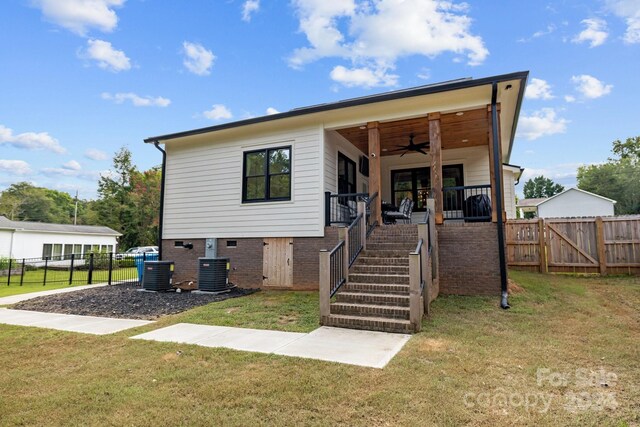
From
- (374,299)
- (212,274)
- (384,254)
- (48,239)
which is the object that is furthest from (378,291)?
(48,239)

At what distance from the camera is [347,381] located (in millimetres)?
3152

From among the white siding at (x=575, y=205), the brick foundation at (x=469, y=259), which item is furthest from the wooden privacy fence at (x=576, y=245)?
the white siding at (x=575, y=205)

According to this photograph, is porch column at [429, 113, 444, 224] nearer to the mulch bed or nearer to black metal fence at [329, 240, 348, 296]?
black metal fence at [329, 240, 348, 296]

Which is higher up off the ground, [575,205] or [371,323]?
[575,205]

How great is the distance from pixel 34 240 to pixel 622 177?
57.9 m

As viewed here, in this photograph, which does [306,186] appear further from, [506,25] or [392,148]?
[506,25]

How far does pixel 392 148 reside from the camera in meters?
11.1

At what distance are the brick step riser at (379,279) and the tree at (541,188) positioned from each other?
8169 centimetres

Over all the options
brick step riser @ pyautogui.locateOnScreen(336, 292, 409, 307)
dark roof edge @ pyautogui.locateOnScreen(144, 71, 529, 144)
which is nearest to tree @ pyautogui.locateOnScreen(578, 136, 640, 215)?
dark roof edge @ pyautogui.locateOnScreen(144, 71, 529, 144)

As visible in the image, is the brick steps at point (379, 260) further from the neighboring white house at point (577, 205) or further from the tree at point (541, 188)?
the tree at point (541, 188)

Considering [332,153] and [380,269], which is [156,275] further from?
[380,269]

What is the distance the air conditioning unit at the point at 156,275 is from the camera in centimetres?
953

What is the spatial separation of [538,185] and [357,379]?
288 ft

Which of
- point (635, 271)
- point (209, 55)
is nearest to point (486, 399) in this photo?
point (635, 271)
